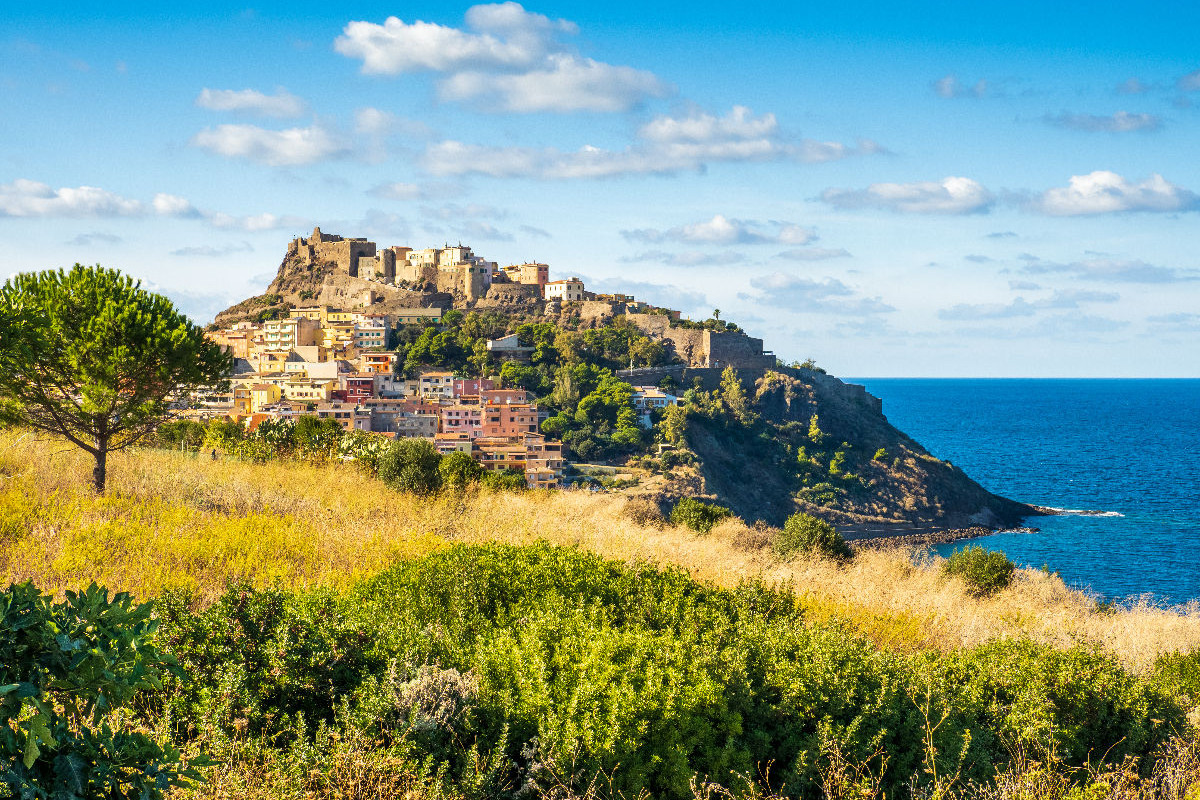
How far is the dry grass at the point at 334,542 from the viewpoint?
6.21 metres

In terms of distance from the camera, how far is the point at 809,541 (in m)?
13.9

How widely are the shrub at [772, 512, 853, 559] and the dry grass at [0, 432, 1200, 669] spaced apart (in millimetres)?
1270

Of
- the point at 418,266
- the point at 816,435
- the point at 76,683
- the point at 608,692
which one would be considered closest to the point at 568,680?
the point at 608,692

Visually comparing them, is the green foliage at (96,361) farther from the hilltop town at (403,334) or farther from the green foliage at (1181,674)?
the hilltop town at (403,334)

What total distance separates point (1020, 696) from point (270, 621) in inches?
152

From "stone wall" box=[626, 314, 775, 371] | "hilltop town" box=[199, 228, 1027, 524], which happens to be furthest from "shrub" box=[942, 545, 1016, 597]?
"stone wall" box=[626, 314, 775, 371]

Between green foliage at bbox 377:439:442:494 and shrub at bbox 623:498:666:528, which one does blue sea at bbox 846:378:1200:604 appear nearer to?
shrub at bbox 623:498:666:528

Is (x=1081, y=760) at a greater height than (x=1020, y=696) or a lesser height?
lesser

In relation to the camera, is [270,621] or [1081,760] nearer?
[270,621]

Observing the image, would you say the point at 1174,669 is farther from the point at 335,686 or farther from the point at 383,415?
the point at 383,415

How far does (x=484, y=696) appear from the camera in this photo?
12.5 feet

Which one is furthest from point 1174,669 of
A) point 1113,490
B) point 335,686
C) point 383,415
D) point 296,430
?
point 1113,490

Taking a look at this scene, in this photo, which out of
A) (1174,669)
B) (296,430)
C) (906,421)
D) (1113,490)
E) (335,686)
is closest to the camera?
(335,686)

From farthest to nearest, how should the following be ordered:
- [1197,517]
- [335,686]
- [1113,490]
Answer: [1113,490], [1197,517], [335,686]
